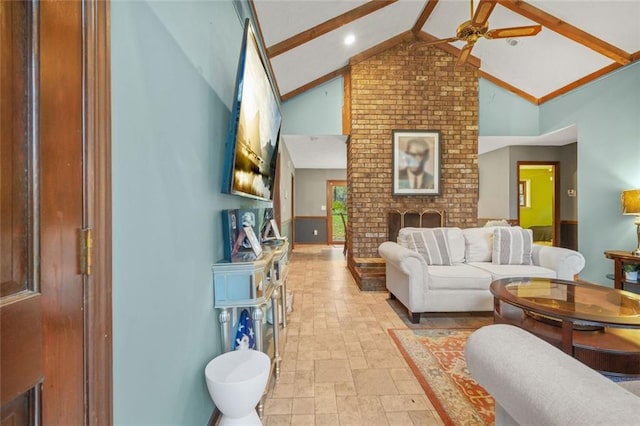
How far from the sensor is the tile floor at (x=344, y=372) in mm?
1562

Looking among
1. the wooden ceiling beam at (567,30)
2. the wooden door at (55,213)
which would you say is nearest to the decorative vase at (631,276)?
the wooden ceiling beam at (567,30)

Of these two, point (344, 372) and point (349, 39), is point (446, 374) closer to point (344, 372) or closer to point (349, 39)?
point (344, 372)

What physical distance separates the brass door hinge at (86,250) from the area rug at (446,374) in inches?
68.1

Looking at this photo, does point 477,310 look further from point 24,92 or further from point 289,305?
point 24,92

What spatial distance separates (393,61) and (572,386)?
4713 millimetres

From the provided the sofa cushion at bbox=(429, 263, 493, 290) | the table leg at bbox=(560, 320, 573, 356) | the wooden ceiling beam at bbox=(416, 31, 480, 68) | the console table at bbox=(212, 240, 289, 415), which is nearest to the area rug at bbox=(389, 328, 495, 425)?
the sofa cushion at bbox=(429, 263, 493, 290)

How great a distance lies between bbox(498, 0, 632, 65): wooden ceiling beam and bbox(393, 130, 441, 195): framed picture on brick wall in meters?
1.66

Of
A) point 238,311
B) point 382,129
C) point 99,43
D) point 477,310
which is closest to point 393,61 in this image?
point 382,129

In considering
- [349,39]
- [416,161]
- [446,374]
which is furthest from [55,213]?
[416,161]

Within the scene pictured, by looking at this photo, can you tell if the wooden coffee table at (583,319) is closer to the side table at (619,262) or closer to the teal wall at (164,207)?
the side table at (619,262)

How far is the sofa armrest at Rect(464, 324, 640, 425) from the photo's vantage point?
58 cm

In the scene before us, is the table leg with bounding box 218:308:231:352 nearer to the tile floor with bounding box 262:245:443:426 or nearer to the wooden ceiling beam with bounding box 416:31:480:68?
the tile floor with bounding box 262:245:443:426

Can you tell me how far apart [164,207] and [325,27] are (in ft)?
10.2

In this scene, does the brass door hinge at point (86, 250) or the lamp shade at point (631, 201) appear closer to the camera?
the brass door hinge at point (86, 250)
